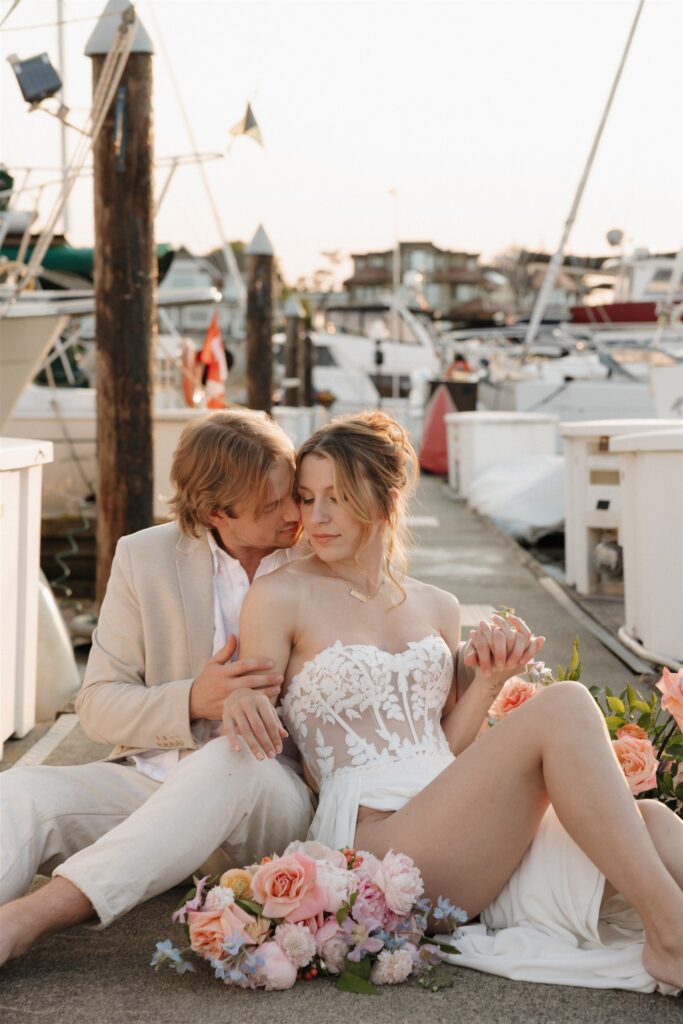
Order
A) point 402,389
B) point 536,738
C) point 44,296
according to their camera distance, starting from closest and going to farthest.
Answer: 1. point 536,738
2. point 44,296
3. point 402,389

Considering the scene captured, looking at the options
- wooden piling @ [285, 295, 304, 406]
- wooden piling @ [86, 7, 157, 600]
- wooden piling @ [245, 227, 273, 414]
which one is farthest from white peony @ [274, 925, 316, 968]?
wooden piling @ [285, 295, 304, 406]

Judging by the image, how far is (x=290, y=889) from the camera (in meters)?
2.56

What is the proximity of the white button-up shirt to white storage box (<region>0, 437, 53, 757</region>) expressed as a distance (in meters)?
1.37

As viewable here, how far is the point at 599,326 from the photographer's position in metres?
25.2

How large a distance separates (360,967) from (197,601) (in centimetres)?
100

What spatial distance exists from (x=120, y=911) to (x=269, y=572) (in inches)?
36.5

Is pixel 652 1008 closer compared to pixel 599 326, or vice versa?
pixel 652 1008

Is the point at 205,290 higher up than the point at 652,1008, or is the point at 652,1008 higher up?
the point at 205,290

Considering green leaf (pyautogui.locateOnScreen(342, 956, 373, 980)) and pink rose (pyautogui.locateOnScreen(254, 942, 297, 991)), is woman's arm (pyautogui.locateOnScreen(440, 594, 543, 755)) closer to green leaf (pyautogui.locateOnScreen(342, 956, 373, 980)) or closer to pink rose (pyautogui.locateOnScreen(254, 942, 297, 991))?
green leaf (pyautogui.locateOnScreen(342, 956, 373, 980))

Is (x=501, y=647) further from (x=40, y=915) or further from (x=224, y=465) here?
(x=40, y=915)

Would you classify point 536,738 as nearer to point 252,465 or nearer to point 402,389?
point 252,465

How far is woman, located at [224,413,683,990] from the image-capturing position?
2586 millimetres

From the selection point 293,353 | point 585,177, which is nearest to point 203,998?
point 585,177

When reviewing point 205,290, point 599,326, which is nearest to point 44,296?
point 205,290
